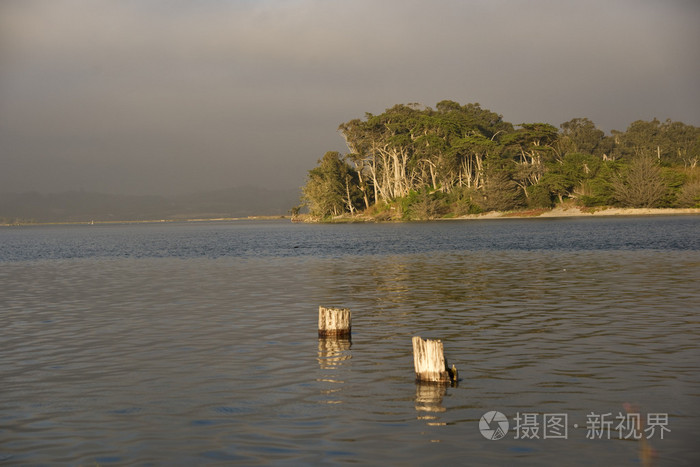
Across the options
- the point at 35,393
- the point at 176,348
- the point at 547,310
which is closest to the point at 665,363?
the point at 547,310

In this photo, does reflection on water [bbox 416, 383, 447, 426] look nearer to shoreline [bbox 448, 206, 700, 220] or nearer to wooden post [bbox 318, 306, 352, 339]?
wooden post [bbox 318, 306, 352, 339]

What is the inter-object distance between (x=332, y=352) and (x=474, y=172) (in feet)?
537

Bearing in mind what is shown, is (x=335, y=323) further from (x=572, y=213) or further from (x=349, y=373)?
(x=572, y=213)

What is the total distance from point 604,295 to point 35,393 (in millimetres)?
21708

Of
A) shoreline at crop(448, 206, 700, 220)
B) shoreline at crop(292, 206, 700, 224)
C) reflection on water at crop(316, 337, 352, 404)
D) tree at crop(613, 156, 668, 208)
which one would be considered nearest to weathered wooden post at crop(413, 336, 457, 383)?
reflection on water at crop(316, 337, 352, 404)

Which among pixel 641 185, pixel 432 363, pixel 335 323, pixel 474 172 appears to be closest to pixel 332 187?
pixel 474 172

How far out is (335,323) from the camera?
766 inches

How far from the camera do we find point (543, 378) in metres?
14.2

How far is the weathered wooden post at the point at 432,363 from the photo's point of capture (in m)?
13.9

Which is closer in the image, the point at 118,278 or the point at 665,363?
the point at 665,363

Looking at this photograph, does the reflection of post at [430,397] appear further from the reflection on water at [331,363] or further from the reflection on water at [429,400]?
the reflection on water at [331,363]

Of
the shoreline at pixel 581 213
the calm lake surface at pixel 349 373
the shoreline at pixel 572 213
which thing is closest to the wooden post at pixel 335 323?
the calm lake surface at pixel 349 373

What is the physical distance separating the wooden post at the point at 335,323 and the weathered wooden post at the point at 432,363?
556 centimetres

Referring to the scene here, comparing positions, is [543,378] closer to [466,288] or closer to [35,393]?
[35,393]
